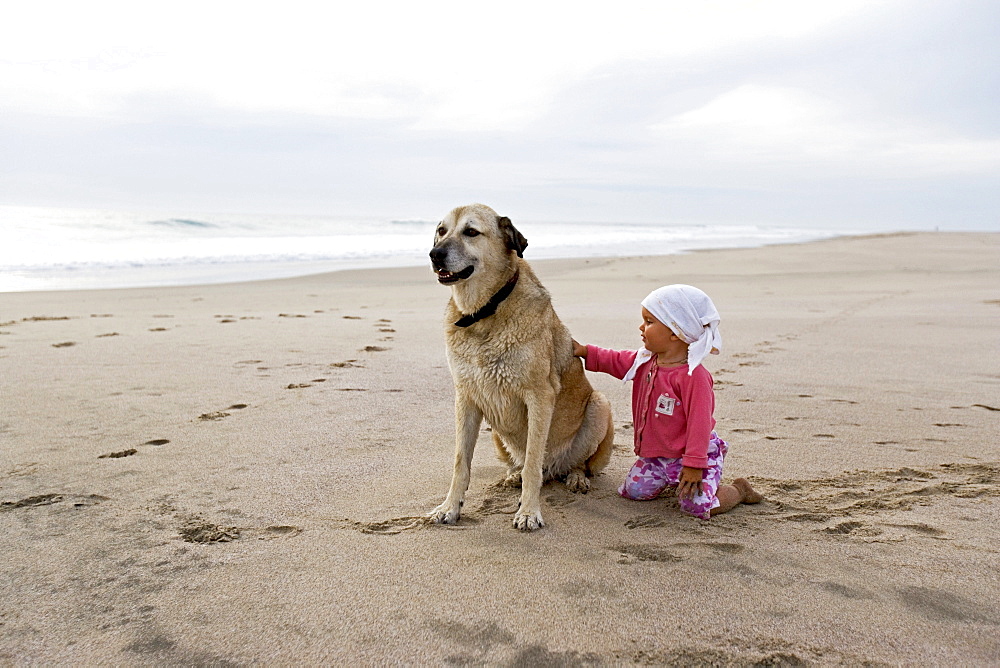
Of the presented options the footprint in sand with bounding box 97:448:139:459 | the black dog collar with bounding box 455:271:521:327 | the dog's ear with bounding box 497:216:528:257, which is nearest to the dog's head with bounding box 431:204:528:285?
the dog's ear with bounding box 497:216:528:257

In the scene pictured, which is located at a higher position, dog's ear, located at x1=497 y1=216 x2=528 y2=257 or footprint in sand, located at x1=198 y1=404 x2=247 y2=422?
dog's ear, located at x1=497 y1=216 x2=528 y2=257

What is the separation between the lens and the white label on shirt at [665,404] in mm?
3527

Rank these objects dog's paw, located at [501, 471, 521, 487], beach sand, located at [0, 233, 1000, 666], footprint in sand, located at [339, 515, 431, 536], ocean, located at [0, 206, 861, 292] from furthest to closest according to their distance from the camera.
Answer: ocean, located at [0, 206, 861, 292], dog's paw, located at [501, 471, 521, 487], footprint in sand, located at [339, 515, 431, 536], beach sand, located at [0, 233, 1000, 666]

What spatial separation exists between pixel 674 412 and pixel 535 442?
28.0 inches

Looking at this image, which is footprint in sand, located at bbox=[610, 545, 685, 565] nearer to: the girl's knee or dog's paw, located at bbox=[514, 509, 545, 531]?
dog's paw, located at bbox=[514, 509, 545, 531]

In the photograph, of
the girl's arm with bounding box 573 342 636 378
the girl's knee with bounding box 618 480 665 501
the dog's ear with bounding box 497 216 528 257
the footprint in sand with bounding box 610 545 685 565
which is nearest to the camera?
Result: the footprint in sand with bounding box 610 545 685 565

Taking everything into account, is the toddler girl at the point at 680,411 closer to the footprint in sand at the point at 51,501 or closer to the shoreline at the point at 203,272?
the footprint in sand at the point at 51,501

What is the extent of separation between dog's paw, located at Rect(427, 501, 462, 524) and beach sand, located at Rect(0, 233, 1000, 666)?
0.06m

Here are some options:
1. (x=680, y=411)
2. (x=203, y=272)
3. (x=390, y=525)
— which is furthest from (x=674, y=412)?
(x=203, y=272)

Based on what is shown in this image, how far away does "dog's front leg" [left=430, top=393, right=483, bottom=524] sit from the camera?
11.3 feet

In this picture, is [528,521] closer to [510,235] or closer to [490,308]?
[490,308]

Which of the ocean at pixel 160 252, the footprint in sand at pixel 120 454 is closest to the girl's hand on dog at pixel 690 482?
the footprint in sand at pixel 120 454

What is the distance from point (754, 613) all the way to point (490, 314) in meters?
1.84

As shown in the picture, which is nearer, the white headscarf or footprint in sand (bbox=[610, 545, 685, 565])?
footprint in sand (bbox=[610, 545, 685, 565])
